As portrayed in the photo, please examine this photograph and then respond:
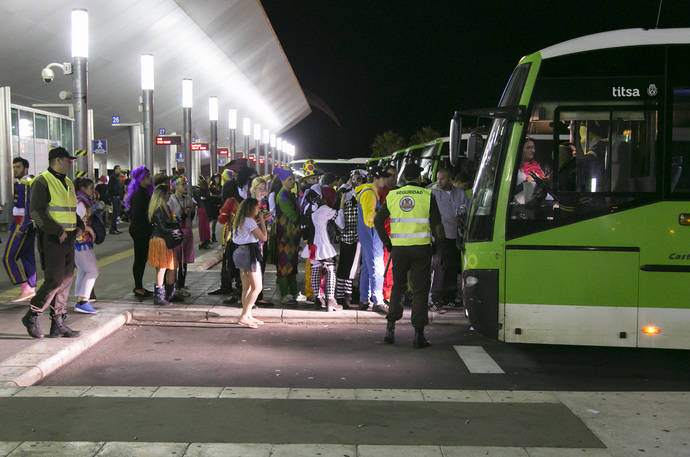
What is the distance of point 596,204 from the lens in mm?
6980

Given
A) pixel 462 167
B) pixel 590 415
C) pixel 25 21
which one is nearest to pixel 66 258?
pixel 590 415

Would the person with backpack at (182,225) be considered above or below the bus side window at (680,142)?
below

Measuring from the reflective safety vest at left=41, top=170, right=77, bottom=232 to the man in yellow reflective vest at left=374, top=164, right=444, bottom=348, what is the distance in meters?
3.27

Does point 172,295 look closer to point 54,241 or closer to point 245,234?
point 245,234

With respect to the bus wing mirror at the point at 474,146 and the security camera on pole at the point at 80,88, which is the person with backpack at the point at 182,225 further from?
the bus wing mirror at the point at 474,146

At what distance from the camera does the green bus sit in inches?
272

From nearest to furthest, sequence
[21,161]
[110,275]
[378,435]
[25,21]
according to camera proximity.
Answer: [378,435] → [21,161] → [110,275] → [25,21]

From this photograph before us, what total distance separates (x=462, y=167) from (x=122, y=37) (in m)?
19.6

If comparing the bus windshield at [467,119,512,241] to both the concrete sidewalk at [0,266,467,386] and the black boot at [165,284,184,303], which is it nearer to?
the concrete sidewalk at [0,266,467,386]

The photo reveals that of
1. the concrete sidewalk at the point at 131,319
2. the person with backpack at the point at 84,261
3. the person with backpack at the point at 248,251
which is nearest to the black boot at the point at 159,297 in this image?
the concrete sidewalk at the point at 131,319

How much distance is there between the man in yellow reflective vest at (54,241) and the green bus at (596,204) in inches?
159

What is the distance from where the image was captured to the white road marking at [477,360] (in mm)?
7375

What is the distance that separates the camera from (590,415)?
18.3ft

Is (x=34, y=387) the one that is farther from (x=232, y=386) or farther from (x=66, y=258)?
(x=66, y=258)
